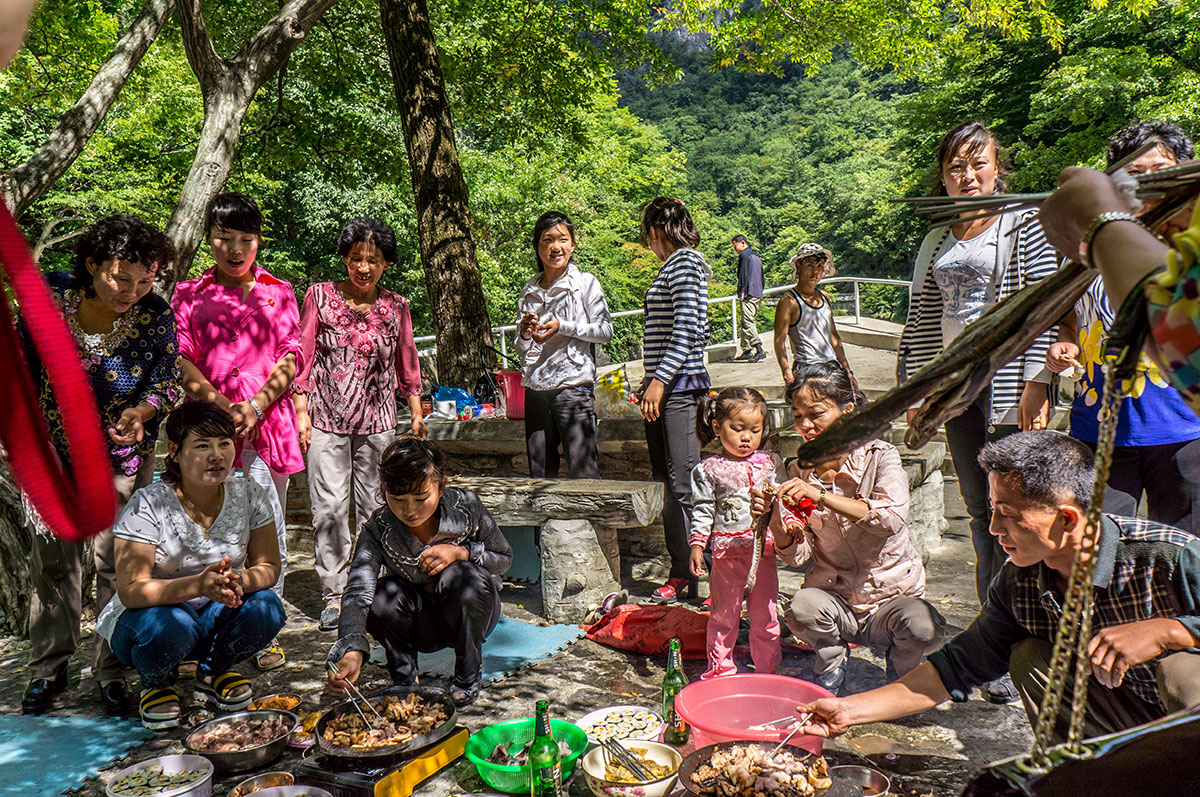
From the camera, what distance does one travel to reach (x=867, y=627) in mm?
3113

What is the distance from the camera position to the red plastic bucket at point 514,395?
548 centimetres

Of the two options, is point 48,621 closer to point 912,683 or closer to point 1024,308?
point 912,683

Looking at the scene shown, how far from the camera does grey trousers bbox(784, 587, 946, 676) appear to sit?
Answer: 2947mm

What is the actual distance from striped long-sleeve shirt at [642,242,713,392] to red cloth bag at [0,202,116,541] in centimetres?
351

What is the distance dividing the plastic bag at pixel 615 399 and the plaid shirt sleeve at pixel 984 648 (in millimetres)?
3669

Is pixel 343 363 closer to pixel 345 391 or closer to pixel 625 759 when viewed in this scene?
pixel 345 391

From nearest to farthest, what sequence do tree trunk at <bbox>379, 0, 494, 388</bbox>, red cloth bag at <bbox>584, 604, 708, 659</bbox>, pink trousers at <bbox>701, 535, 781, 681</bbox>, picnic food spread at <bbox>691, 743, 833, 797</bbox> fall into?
picnic food spread at <bbox>691, 743, 833, 797</bbox> < pink trousers at <bbox>701, 535, 781, 681</bbox> < red cloth bag at <bbox>584, 604, 708, 659</bbox> < tree trunk at <bbox>379, 0, 494, 388</bbox>

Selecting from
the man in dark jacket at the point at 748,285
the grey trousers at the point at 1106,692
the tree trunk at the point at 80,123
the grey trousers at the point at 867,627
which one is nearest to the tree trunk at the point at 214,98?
the tree trunk at the point at 80,123

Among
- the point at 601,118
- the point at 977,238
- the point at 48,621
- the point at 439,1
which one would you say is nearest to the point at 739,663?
the point at 977,238

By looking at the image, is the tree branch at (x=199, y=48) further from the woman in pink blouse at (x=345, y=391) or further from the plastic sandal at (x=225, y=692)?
the plastic sandal at (x=225, y=692)

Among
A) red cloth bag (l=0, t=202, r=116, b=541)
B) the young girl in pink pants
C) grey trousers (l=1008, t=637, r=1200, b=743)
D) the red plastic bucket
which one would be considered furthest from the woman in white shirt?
red cloth bag (l=0, t=202, r=116, b=541)

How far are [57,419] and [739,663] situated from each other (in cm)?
313

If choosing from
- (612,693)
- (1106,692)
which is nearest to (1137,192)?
(1106,692)

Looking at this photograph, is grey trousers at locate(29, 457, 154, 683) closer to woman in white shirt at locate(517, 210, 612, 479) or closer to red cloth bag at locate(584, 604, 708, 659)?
woman in white shirt at locate(517, 210, 612, 479)
